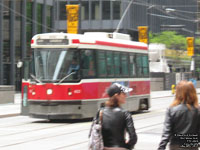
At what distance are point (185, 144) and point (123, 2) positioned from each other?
62.5 m

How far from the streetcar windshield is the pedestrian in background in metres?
11.7

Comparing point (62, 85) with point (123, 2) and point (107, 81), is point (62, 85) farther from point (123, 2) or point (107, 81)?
point (123, 2)

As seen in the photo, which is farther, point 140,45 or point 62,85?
point 140,45

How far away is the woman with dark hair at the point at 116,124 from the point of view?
5.47 metres

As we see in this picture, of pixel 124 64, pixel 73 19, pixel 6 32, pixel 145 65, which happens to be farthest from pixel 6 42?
pixel 124 64

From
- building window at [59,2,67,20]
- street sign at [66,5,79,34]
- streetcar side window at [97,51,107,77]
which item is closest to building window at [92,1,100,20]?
building window at [59,2,67,20]

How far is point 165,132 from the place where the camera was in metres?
5.55

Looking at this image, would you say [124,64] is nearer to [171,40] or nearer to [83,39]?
[83,39]

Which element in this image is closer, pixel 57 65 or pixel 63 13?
pixel 57 65

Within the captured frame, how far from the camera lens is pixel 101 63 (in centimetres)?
1850

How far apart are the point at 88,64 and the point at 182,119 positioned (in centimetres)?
1231

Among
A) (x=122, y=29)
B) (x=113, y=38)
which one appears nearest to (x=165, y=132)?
(x=113, y=38)

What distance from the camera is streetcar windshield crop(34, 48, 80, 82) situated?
56.5 feet

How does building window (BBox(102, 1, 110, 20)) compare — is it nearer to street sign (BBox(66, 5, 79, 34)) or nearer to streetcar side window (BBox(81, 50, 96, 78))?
street sign (BBox(66, 5, 79, 34))
